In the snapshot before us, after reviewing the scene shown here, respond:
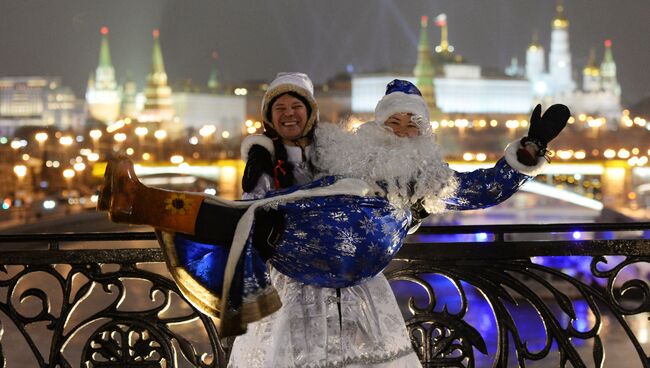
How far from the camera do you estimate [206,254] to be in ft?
8.37

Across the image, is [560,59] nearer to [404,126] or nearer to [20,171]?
[20,171]

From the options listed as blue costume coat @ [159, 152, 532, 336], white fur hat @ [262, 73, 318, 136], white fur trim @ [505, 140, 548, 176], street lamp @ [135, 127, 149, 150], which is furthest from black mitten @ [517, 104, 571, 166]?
street lamp @ [135, 127, 149, 150]

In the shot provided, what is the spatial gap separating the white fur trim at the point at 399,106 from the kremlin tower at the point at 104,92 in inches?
3452

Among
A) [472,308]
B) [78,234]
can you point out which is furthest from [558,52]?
[78,234]

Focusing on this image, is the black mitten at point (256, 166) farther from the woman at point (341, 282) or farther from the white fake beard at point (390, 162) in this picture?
the white fake beard at point (390, 162)

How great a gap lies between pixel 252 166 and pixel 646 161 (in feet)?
189

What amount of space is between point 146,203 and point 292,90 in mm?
544

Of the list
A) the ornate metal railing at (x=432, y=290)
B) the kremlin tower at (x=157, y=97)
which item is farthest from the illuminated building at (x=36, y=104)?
the ornate metal railing at (x=432, y=290)

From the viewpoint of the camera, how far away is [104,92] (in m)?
92.2

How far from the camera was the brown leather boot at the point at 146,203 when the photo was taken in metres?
2.43

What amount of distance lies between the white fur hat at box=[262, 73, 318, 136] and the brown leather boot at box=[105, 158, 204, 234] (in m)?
0.42

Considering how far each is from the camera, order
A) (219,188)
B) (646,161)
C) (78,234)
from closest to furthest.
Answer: (78,234), (219,188), (646,161)

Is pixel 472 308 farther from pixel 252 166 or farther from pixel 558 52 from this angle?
pixel 558 52

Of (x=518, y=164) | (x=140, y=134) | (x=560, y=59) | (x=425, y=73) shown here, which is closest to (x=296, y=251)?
(x=518, y=164)
